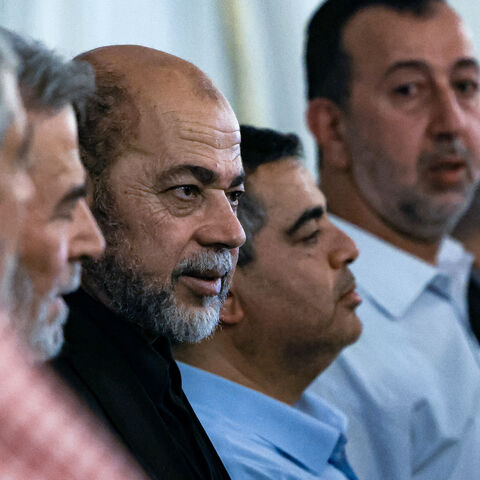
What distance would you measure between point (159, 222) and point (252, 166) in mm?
237

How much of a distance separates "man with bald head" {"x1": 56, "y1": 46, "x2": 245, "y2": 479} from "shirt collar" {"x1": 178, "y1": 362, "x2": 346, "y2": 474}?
0.35 ft

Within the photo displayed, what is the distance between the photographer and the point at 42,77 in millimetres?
518

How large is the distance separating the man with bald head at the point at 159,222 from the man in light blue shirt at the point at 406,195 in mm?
407

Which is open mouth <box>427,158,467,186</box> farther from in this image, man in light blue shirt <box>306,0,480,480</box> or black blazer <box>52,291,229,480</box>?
black blazer <box>52,291,229,480</box>

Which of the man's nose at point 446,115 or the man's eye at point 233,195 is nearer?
the man's eye at point 233,195

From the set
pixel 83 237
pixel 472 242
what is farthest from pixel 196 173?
pixel 472 242

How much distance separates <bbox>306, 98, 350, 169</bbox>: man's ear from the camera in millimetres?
1339

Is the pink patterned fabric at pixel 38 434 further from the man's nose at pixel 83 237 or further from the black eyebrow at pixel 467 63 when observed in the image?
the black eyebrow at pixel 467 63

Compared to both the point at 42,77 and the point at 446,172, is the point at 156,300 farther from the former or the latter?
the point at 446,172

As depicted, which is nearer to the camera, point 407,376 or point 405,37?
point 407,376

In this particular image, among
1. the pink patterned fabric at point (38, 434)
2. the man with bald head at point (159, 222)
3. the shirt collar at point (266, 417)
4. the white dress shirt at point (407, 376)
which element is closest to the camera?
the pink patterned fabric at point (38, 434)

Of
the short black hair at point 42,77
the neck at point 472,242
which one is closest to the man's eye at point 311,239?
the short black hair at point 42,77

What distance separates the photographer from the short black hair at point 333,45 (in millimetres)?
1332

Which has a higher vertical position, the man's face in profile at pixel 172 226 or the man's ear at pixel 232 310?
the man's face in profile at pixel 172 226
